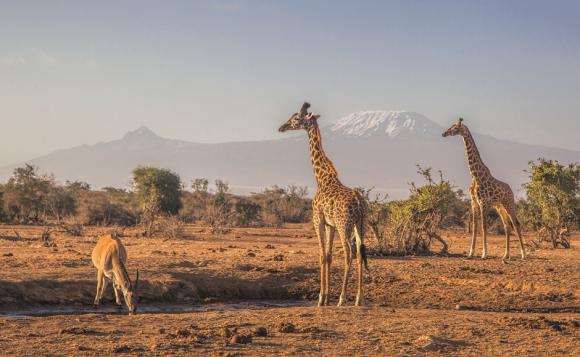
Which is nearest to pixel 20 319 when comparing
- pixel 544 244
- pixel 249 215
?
pixel 544 244

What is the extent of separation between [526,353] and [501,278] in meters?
6.48

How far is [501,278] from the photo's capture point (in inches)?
620

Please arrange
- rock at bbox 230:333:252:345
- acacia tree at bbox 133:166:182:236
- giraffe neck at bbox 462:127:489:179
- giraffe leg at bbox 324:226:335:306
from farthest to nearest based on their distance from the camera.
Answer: acacia tree at bbox 133:166:182:236 < giraffe neck at bbox 462:127:489:179 < giraffe leg at bbox 324:226:335:306 < rock at bbox 230:333:252:345

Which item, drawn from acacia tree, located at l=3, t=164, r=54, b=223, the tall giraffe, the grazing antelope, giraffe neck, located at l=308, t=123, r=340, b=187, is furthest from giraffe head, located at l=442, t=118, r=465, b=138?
acacia tree, located at l=3, t=164, r=54, b=223

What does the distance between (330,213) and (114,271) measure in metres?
3.67

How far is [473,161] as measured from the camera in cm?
2038

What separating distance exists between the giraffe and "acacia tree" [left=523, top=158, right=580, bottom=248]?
12421mm

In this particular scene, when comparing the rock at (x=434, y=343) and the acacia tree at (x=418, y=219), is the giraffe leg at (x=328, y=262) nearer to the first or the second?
the rock at (x=434, y=343)

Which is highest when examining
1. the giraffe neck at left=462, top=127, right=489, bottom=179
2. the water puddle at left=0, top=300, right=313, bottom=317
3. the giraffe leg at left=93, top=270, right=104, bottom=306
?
the giraffe neck at left=462, top=127, right=489, bottom=179

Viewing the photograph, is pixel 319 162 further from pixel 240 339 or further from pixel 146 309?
pixel 240 339

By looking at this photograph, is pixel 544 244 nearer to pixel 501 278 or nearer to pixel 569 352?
pixel 501 278

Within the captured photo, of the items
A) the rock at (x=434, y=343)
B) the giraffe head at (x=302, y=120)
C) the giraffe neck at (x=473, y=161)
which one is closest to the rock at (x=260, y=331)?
the rock at (x=434, y=343)

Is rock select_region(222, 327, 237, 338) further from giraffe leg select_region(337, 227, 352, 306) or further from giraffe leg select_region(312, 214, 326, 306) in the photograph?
giraffe leg select_region(312, 214, 326, 306)

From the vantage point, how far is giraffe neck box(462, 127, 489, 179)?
65.7 ft
